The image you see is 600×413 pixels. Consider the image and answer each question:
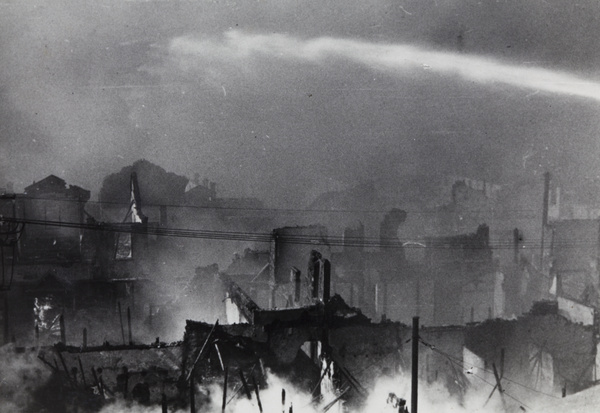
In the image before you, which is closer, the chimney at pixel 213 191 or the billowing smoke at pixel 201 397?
the billowing smoke at pixel 201 397

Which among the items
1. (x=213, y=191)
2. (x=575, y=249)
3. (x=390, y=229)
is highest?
(x=213, y=191)

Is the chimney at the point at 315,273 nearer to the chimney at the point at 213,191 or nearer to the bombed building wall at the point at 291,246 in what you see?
the bombed building wall at the point at 291,246

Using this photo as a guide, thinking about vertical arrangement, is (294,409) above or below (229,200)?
below

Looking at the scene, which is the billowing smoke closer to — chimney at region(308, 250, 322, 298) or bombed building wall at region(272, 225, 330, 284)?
chimney at region(308, 250, 322, 298)

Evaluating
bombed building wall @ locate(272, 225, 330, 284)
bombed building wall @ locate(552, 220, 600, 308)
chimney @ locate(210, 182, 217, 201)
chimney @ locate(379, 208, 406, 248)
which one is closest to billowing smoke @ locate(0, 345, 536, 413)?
bombed building wall @ locate(272, 225, 330, 284)

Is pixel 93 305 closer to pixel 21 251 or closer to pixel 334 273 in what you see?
pixel 21 251

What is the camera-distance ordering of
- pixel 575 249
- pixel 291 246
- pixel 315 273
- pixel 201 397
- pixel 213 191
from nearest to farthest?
pixel 201 397 < pixel 315 273 < pixel 291 246 < pixel 575 249 < pixel 213 191

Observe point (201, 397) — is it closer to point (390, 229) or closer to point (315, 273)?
point (315, 273)

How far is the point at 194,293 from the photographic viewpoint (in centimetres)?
3256

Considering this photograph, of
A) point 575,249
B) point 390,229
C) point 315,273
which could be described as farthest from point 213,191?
point 575,249

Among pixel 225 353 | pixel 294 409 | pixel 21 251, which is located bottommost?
pixel 294 409

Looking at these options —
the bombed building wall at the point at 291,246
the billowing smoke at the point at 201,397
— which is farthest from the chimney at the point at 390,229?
the billowing smoke at the point at 201,397

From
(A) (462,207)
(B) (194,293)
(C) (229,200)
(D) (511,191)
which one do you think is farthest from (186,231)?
(D) (511,191)

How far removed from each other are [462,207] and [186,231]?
32246 millimetres
